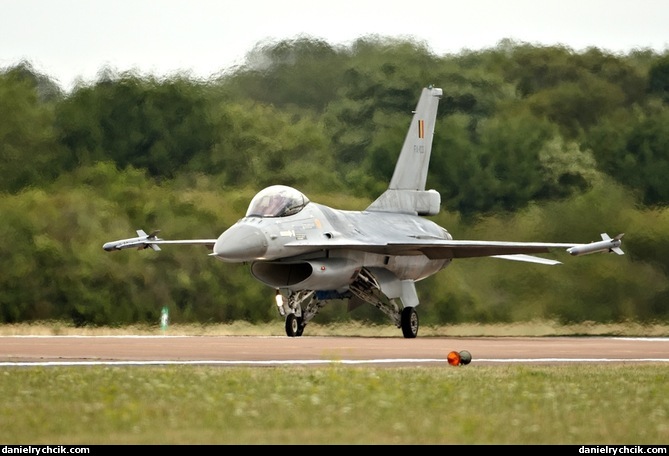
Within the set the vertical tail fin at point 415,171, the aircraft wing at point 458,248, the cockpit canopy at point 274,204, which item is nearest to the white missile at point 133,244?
the cockpit canopy at point 274,204

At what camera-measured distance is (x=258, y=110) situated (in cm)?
4619

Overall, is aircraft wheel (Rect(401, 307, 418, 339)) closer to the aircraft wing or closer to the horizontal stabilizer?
the aircraft wing

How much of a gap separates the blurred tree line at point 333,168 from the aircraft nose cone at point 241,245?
22.7 ft

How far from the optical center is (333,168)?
4553 cm

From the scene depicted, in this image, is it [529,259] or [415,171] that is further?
[415,171]

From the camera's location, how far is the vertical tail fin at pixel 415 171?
102ft

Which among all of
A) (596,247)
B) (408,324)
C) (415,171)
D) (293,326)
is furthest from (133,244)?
(596,247)

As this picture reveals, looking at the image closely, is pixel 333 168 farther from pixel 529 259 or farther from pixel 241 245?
pixel 241 245

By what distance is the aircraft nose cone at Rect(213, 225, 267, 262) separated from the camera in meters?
26.1

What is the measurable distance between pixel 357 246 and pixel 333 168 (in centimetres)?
1782

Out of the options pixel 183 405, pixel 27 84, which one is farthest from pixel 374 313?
pixel 183 405

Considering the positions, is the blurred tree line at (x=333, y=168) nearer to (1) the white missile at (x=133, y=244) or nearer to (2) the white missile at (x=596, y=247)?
(1) the white missile at (x=133, y=244)

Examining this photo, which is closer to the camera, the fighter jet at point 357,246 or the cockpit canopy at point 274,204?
the fighter jet at point 357,246

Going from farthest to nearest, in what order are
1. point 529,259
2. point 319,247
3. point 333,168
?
point 333,168 → point 529,259 → point 319,247
